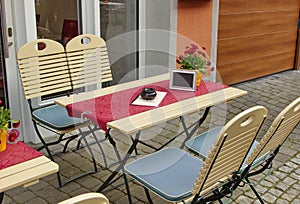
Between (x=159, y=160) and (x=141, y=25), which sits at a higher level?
(x=141, y=25)

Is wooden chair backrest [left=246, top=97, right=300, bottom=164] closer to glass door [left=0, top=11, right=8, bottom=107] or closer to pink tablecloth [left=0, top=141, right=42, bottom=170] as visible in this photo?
pink tablecloth [left=0, top=141, right=42, bottom=170]

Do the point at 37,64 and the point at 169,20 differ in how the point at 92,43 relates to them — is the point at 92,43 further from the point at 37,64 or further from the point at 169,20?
the point at 169,20

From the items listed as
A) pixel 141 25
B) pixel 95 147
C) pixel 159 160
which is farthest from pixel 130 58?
pixel 159 160

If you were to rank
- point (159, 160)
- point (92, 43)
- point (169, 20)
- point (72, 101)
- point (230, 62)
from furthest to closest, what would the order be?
point (230, 62) < point (169, 20) < point (92, 43) < point (72, 101) < point (159, 160)

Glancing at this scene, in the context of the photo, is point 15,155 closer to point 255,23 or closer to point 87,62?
point 87,62

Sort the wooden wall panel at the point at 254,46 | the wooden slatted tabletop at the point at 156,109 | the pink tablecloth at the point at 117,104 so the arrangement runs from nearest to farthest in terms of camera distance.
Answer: the wooden slatted tabletop at the point at 156,109 → the pink tablecloth at the point at 117,104 → the wooden wall panel at the point at 254,46

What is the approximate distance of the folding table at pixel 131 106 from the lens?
2.65 meters

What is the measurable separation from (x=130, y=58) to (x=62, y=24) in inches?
42.6

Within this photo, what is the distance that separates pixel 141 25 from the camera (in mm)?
5008

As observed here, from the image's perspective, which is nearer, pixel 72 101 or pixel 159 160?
pixel 159 160

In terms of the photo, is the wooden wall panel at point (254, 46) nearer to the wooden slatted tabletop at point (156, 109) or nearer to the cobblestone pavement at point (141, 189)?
the cobblestone pavement at point (141, 189)

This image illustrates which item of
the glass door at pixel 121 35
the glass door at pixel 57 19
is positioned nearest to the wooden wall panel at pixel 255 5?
the glass door at pixel 121 35

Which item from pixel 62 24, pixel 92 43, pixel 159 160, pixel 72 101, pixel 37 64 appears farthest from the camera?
pixel 62 24

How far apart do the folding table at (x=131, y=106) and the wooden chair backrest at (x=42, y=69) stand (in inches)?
21.9
